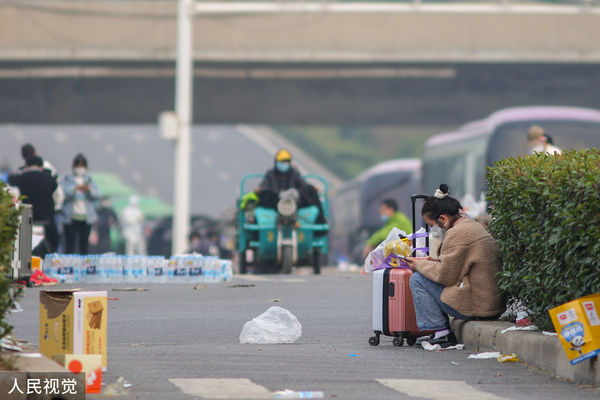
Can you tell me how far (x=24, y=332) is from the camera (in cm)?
1217

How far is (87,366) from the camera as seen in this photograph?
26.9 ft

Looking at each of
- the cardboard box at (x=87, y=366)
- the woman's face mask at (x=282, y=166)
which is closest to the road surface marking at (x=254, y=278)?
the woman's face mask at (x=282, y=166)

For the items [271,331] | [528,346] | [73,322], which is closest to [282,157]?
[271,331]

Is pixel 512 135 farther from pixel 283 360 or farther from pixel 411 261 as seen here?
pixel 283 360

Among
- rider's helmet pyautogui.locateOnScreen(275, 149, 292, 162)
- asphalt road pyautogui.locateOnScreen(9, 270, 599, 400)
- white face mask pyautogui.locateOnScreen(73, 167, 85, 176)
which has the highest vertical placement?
rider's helmet pyautogui.locateOnScreen(275, 149, 292, 162)

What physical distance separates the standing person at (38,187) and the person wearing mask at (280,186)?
3055mm

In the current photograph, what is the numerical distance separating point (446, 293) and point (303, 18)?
31252mm

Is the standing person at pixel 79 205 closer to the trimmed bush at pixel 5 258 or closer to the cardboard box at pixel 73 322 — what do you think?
the cardboard box at pixel 73 322

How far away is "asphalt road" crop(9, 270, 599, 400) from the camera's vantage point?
28.4ft

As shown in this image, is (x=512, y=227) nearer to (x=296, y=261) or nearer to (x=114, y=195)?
(x=296, y=261)

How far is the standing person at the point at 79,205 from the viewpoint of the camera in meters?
21.6

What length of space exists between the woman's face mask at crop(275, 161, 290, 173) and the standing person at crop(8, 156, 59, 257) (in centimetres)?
344

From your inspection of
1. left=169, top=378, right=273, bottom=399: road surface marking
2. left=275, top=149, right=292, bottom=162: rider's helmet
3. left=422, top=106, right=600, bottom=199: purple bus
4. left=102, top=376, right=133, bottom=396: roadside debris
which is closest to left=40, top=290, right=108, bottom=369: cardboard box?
left=102, top=376, right=133, bottom=396: roadside debris

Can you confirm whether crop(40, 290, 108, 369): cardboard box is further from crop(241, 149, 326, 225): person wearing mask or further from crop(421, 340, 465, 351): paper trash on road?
crop(241, 149, 326, 225): person wearing mask
